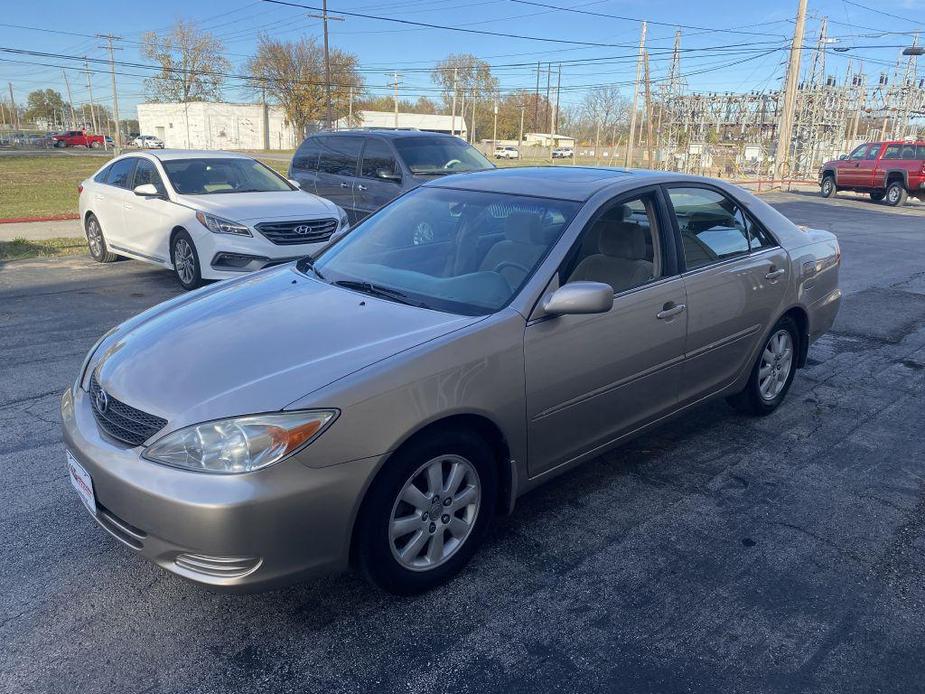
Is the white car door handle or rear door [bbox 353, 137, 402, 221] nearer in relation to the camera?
the white car door handle

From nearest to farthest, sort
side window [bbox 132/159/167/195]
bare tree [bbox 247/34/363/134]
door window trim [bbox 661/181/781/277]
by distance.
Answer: door window trim [bbox 661/181/781/277] < side window [bbox 132/159/167/195] < bare tree [bbox 247/34/363/134]

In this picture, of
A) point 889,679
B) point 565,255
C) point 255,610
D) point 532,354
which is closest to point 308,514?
point 255,610

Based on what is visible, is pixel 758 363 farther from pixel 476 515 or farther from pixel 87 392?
pixel 87 392

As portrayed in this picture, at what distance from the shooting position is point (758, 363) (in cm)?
470

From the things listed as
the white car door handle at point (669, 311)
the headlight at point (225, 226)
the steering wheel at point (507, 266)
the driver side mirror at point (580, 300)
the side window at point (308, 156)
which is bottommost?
the headlight at point (225, 226)

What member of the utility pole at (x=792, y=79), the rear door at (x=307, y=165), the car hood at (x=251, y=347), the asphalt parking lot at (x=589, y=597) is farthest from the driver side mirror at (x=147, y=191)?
the utility pole at (x=792, y=79)

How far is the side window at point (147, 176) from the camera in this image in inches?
353

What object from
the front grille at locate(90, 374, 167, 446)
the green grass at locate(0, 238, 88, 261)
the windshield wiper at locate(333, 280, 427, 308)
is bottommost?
the green grass at locate(0, 238, 88, 261)

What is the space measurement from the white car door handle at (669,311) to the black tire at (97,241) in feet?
28.3

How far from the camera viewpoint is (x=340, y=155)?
11.4 meters

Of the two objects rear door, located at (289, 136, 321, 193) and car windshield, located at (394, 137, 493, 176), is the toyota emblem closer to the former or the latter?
car windshield, located at (394, 137, 493, 176)

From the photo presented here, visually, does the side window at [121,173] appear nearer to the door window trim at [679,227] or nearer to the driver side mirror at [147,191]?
the driver side mirror at [147,191]

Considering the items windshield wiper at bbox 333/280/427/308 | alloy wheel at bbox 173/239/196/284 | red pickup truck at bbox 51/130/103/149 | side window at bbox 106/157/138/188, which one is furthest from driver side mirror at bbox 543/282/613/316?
red pickup truck at bbox 51/130/103/149

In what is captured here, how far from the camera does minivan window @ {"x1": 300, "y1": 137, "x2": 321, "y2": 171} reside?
1194 cm
